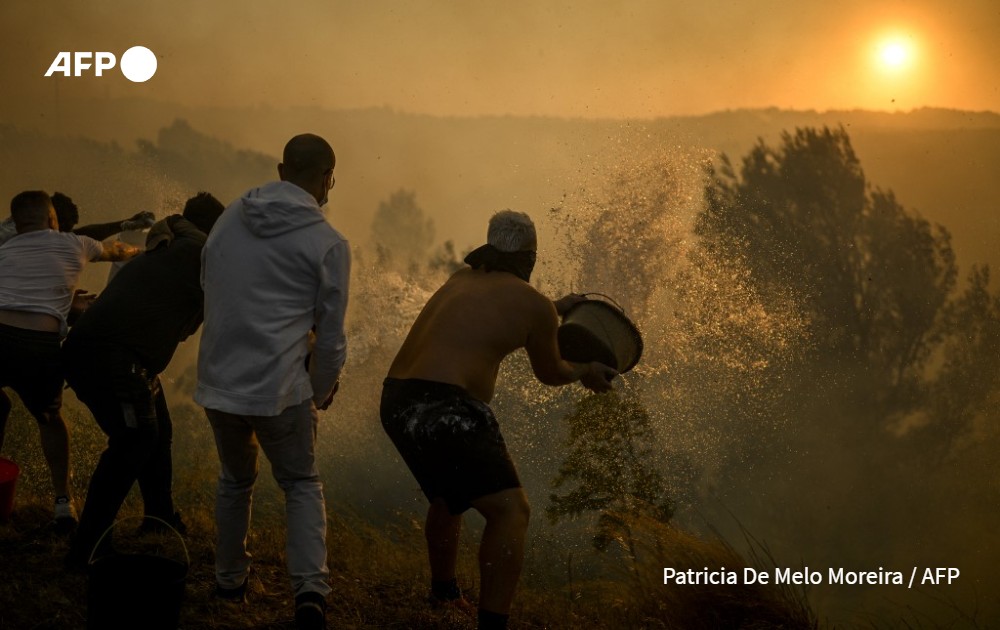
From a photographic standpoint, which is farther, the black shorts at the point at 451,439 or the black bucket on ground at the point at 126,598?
the black shorts at the point at 451,439

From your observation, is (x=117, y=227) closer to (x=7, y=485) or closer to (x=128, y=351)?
(x=128, y=351)

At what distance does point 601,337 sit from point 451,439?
1048 millimetres

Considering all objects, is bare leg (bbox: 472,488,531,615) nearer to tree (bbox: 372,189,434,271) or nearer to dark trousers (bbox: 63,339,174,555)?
dark trousers (bbox: 63,339,174,555)

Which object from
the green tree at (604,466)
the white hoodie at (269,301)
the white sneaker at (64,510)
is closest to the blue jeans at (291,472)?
the white hoodie at (269,301)

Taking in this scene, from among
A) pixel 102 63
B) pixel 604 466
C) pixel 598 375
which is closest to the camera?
pixel 598 375

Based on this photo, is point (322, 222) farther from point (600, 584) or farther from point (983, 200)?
point (983, 200)

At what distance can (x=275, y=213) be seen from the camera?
363 cm

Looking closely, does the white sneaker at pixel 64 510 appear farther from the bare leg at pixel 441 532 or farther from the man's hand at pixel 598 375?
the man's hand at pixel 598 375

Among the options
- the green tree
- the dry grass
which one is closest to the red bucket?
the dry grass

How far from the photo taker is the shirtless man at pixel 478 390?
3.82m

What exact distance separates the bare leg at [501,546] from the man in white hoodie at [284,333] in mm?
606

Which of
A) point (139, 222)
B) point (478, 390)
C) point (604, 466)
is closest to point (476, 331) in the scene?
point (478, 390)

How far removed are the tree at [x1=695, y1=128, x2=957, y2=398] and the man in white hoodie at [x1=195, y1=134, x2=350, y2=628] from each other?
23.0 meters

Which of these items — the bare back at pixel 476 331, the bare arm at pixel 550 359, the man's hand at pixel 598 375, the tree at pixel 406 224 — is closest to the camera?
the bare back at pixel 476 331
